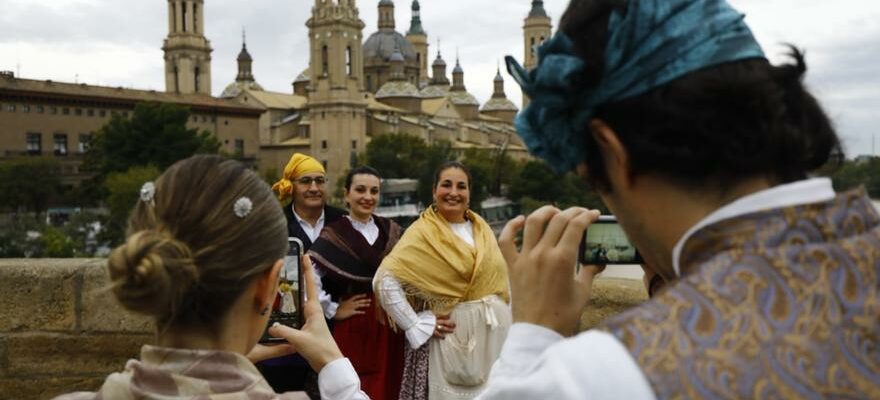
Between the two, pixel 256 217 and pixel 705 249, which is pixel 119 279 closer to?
pixel 256 217

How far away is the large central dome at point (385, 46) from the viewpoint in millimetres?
90062

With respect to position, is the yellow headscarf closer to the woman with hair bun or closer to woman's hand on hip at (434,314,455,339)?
woman's hand on hip at (434,314,455,339)

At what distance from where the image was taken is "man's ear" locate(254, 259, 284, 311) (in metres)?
1.42

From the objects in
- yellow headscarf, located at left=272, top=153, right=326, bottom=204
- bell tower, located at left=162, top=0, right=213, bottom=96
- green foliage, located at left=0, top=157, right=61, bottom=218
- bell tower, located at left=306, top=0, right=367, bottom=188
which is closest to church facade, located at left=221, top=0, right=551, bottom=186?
bell tower, located at left=306, top=0, right=367, bottom=188

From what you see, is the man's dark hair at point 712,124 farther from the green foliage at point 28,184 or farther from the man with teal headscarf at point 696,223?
the green foliage at point 28,184

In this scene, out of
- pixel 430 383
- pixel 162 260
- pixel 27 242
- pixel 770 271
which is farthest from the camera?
pixel 27 242

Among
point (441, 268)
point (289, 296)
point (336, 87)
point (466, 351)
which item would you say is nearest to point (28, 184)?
point (336, 87)

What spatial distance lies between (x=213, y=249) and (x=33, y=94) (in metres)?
62.3

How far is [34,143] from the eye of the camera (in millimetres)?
58625

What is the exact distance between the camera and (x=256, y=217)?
1362mm

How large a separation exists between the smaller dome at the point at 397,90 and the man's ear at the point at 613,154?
82023 millimetres

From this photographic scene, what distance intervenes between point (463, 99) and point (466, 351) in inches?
3673

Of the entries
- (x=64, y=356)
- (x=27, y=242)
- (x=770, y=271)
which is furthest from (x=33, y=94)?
(x=770, y=271)

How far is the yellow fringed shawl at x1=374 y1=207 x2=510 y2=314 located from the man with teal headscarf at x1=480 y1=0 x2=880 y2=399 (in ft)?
10.1
